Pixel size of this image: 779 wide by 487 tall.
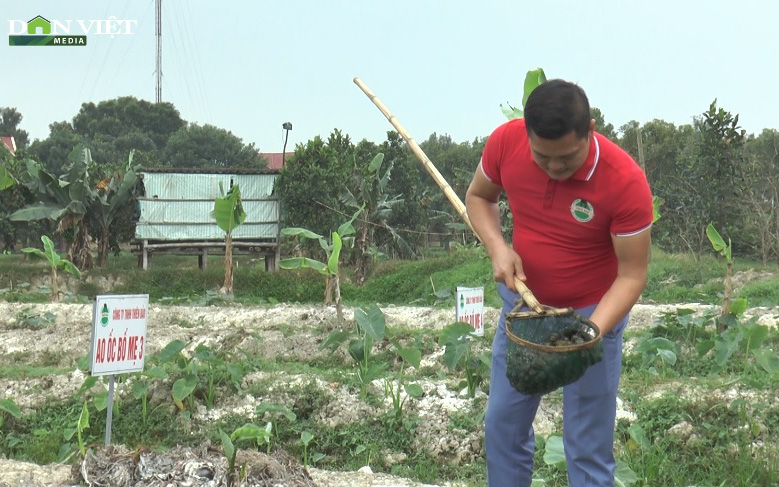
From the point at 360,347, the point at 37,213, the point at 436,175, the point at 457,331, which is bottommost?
the point at 360,347

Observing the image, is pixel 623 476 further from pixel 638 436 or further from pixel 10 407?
pixel 10 407

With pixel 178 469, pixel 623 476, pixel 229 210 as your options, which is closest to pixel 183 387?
pixel 178 469

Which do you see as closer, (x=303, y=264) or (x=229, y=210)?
(x=303, y=264)

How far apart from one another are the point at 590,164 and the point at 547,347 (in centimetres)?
53

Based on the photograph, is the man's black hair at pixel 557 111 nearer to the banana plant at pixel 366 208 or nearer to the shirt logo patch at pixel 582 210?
the shirt logo patch at pixel 582 210

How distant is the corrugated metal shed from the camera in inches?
682

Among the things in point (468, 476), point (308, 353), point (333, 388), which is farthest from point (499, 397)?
point (308, 353)

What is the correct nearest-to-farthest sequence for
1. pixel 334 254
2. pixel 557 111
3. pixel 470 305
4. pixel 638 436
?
pixel 557 111
pixel 638 436
pixel 470 305
pixel 334 254

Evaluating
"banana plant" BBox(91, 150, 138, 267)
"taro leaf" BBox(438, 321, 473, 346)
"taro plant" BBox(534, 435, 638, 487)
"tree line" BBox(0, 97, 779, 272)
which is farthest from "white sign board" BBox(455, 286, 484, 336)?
"banana plant" BBox(91, 150, 138, 267)

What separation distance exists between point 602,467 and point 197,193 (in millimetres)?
15629

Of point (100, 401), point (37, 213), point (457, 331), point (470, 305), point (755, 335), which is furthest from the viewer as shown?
point (37, 213)

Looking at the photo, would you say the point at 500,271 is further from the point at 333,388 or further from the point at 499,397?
the point at 333,388

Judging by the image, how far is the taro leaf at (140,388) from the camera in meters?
5.38

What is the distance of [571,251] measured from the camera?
8.68 feet
